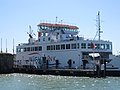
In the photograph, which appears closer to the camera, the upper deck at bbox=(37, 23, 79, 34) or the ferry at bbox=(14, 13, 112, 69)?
the ferry at bbox=(14, 13, 112, 69)

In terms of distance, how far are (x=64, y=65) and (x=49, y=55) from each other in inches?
173

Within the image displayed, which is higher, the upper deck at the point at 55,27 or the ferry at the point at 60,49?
the upper deck at the point at 55,27

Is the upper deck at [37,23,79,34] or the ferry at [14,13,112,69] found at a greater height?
the upper deck at [37,23,79,34]

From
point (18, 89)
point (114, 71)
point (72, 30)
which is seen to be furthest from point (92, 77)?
point (72, 30)

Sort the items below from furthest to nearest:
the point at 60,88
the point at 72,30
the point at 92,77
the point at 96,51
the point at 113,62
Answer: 1. the point at 72,30
2. the point at 96,51
3. the point at 113,62
4. the point at 92,77
5. the point at 60,88

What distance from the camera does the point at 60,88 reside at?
112 feet

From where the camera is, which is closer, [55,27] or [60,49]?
[60,49]

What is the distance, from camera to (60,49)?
59375 mm

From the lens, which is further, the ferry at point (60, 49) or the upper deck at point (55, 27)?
the upper deck at point (55, 27)

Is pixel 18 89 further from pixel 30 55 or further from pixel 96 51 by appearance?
pixel 30 55

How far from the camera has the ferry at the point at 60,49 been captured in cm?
5537

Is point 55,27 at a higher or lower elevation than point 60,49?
higher

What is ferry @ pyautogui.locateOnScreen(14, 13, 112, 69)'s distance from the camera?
55.4 m

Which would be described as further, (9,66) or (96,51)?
(9,66)
